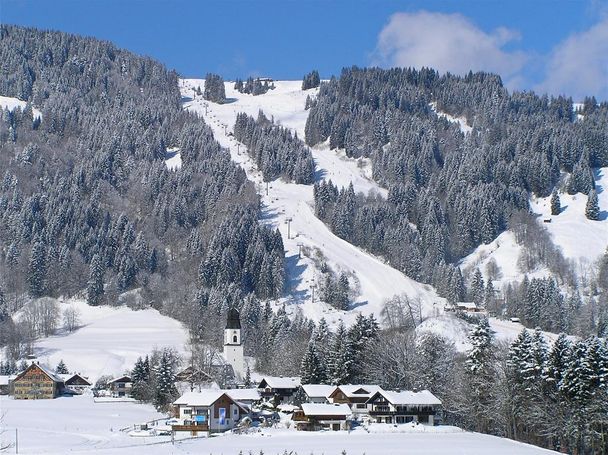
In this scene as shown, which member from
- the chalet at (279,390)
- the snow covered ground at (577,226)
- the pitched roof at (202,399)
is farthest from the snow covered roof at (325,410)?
the snow covered ground at (577,226)

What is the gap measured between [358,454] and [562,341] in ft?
59.1

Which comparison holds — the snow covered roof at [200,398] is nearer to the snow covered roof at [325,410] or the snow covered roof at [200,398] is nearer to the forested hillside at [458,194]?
the snow covered roof at [325,410]

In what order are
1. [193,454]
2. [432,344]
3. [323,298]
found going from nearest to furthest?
1. [193,454]
2. [432,344]
3. [323,298]

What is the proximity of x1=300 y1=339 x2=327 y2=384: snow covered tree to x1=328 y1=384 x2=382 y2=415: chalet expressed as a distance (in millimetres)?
7202

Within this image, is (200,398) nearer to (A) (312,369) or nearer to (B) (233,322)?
(A) (312,369)

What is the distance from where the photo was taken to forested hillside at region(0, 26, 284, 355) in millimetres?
124188

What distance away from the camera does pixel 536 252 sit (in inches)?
5600

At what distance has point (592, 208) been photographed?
154m

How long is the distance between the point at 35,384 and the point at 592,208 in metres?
109

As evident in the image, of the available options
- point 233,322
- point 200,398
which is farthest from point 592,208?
point 200,398

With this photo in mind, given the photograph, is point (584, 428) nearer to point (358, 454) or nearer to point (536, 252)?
point (358, 454)

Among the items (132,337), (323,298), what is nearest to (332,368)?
(132,337)

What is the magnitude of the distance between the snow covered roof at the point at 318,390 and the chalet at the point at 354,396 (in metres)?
0.73

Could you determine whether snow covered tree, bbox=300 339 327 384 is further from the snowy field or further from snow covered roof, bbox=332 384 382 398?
the snowy field
